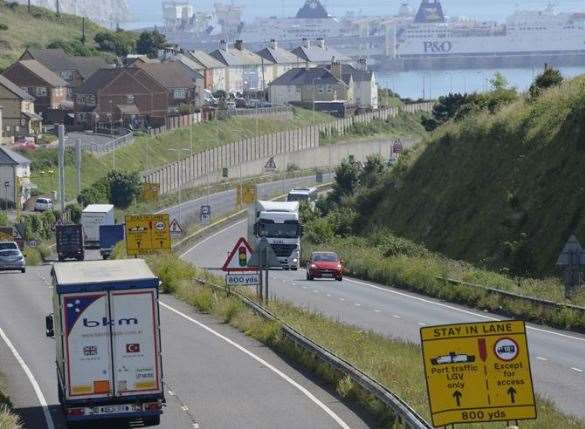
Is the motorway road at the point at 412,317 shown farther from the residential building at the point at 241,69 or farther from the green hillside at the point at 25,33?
the residential building at the point at 241,69

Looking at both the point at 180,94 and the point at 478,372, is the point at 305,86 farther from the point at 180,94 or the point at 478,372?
the point at 478,372

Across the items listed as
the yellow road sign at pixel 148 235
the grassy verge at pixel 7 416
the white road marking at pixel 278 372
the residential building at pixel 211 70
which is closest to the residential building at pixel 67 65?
the residential building at pixel 211 70

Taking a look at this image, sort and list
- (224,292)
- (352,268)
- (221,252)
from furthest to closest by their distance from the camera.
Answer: (221,252) → (352,268) → (224,292)

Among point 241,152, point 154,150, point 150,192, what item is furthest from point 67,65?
point 150,192

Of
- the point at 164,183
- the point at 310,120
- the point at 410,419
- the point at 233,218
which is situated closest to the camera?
the point at 410,419

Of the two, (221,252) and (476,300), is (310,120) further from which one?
(476,300)

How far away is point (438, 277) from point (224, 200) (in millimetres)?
62488

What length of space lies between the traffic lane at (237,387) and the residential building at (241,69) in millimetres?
160444

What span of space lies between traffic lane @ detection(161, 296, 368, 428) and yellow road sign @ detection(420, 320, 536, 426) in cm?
550

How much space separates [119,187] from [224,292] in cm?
6512

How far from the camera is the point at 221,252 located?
72.5m

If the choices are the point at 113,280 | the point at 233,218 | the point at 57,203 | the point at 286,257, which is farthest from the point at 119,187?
the point at 113,280

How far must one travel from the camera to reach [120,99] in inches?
5492

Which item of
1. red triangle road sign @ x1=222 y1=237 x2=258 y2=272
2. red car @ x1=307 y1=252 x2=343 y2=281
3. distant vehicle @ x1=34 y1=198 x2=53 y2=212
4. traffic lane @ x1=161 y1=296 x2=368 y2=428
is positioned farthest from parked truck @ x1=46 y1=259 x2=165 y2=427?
distant vehicle @ x1=34 y1=198 x2=53 y2=212
